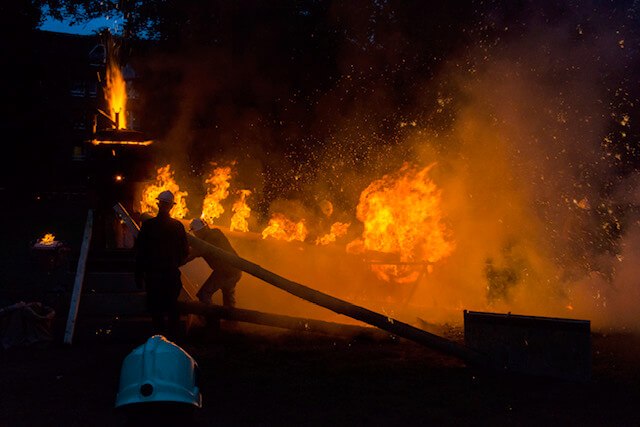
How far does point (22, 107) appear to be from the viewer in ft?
96.5

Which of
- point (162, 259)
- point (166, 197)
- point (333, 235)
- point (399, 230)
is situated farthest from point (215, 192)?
point (162, 259)

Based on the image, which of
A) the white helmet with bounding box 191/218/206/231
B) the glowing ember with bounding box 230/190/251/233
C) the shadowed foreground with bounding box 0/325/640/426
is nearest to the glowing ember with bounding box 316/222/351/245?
the glowing ember with bounding box 230/190/251/233

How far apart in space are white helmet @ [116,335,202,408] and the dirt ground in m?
2.07

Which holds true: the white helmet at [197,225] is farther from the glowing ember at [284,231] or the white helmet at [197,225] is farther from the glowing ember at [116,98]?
the glowing ember at [116,98]

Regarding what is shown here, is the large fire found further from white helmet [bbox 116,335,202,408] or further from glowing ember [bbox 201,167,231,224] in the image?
white helmet [bbox 116,335,202,408]

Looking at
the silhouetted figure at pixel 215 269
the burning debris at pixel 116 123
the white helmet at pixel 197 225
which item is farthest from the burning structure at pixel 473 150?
the silhouetted figure at pixel 215 269

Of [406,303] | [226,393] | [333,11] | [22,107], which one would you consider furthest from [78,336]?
[22,107]

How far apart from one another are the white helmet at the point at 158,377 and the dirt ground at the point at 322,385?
6.80ft

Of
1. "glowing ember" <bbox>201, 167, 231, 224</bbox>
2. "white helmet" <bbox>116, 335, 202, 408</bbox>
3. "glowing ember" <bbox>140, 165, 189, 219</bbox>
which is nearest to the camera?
"white helmet" <bbox>116, 335, 202, 408</bbox>

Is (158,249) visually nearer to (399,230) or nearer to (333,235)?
(399,230)

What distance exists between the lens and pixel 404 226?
10727mm

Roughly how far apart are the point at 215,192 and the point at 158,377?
583 inches

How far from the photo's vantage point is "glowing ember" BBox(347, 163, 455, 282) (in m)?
10.2

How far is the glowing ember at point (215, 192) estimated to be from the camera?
1575 centimetres
